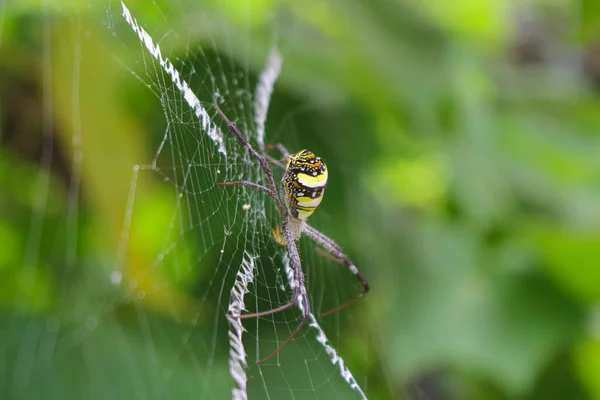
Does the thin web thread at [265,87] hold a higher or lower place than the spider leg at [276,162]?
higher

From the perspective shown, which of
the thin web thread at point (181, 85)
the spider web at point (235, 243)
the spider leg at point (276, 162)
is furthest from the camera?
the spider leg at point (276, 162)

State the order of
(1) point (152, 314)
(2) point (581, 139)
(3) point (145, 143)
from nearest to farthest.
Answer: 1. (1) point (152, 314)
2. (3) point (145, 143)
3. (2) point (581, 139)

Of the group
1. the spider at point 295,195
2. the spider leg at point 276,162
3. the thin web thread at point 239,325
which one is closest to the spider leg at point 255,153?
the spider at point 295,195

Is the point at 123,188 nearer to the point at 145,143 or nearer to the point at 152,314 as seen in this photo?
the point at 145,143

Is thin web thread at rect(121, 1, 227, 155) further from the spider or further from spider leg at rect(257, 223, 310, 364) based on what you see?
spider leg at rect(257, 223, 310, 364)

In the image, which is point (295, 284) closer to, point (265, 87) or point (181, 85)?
point (181, 85)

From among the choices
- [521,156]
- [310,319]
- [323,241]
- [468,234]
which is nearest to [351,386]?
[310,319]

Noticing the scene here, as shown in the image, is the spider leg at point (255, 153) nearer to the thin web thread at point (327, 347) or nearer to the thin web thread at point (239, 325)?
the thin web thread at point (327, 347)
